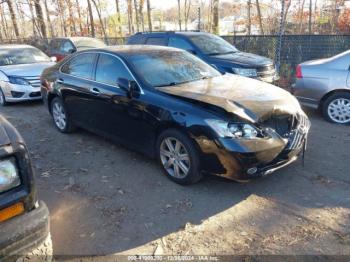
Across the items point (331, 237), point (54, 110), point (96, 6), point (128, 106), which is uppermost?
point (96, 6)

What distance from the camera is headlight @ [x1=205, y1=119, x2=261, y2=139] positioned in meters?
3.65

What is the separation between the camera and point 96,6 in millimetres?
23859

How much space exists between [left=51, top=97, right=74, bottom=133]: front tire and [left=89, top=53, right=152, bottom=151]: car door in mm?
1051

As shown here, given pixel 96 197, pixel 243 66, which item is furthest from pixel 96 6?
pixel 96 197

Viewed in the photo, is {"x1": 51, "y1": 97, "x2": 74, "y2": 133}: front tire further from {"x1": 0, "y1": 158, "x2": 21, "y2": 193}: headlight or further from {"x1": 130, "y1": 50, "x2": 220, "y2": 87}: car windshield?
{"x1": 0, "y1": 158, "x2": 21, "y2": 193}: headlight

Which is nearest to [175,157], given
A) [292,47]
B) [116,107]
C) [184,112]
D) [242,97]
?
[184,112]

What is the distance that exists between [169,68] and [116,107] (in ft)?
3.02

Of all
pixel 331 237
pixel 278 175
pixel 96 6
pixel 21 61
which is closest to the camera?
pixel 331 237

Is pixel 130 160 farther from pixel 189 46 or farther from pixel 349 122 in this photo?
pixel 189 46

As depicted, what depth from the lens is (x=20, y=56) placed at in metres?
9.61

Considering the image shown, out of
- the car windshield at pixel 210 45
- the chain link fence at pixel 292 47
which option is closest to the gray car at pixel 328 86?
the car windshield at pixel 210 45

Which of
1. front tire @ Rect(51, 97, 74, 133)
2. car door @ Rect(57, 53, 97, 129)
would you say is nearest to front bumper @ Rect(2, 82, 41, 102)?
front tire @ Rect(51, 97, 74, 133)

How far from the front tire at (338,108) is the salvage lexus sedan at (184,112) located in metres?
2.34

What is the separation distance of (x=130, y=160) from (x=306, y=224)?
2.58m
